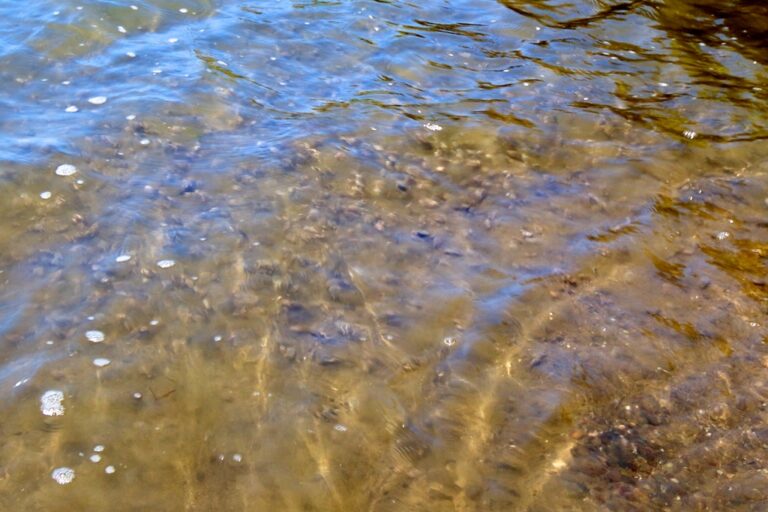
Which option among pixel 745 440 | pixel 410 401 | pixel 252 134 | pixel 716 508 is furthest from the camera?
pixel 252 134

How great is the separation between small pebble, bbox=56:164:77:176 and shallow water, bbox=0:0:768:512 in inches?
2.4

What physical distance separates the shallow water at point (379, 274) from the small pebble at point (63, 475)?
0.03m

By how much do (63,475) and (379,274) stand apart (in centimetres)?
254

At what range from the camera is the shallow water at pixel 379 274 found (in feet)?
13.6

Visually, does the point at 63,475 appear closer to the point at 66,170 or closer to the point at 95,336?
the point at 95,336

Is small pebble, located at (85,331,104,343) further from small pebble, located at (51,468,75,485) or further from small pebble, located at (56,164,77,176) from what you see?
small pebble, located at (56,164,77,176)

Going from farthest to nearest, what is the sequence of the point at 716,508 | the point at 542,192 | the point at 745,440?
the point at 542,192, the point at 745,440, the point at 716,508

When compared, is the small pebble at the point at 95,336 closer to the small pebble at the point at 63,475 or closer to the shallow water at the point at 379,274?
the shallow water at the point at 379,274

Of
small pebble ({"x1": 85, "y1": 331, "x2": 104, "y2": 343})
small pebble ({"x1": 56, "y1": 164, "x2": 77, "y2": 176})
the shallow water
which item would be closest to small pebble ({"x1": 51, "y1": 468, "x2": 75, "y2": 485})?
the shallow water

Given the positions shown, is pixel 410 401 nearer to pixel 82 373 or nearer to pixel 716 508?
pixel 716 508

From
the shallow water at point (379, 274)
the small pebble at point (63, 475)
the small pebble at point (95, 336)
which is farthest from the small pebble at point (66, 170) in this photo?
the small pebble at point (63, 475)

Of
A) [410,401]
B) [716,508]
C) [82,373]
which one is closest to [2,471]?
[82,373]

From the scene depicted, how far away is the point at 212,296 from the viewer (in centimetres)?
534

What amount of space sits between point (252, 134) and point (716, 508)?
5.32 metres
